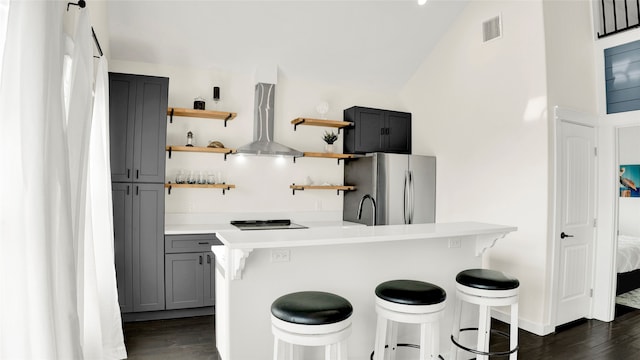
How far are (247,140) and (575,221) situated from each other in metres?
3.81

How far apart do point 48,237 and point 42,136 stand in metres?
0.38

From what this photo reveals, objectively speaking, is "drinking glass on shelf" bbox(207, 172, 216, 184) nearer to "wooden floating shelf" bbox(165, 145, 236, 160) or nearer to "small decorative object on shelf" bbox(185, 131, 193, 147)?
"wooden floating shelf" bbox(165, 145, 236, 160)

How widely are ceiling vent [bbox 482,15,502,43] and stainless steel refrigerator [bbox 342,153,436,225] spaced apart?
158cm

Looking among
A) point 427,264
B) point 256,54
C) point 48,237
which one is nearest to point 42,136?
point 48,237

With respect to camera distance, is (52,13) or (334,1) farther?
(334,1)

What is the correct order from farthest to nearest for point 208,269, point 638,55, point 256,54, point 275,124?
point 275,124, point 256,54, point 208,269, point 638,55

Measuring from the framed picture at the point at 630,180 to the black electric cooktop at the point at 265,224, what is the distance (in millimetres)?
4812

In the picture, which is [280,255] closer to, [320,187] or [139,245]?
[139,245]

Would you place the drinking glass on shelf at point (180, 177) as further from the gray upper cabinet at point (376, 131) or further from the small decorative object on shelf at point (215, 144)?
the gray upper cabinet at point (376, 131)

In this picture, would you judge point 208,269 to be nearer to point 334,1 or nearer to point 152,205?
point 152,205

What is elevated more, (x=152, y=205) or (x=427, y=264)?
(x=152, y=205)

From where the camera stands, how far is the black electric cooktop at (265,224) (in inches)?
179

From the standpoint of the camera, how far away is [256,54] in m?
4.75

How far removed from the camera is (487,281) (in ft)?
8.40
